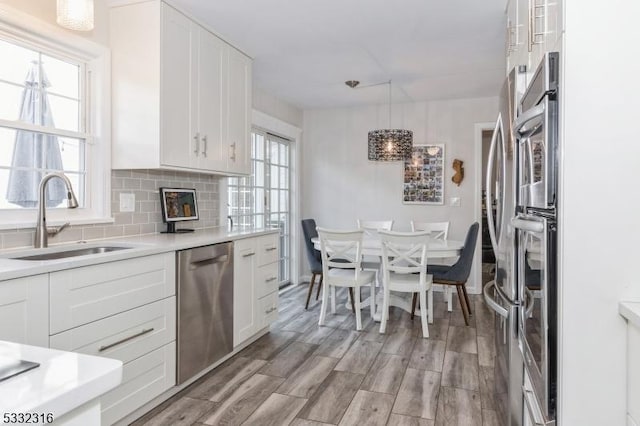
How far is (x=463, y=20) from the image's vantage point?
9.43 feet

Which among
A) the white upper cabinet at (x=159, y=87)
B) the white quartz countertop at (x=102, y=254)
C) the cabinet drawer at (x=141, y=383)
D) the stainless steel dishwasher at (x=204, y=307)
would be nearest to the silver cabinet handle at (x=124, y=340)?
the cabinet drawer at (x=141, y=383)

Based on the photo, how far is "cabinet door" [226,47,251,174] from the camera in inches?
131

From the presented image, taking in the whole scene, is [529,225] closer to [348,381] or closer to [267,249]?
[348,381]

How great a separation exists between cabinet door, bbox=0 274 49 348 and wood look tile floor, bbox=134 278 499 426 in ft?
2.69

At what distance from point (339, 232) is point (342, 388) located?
1.44 m

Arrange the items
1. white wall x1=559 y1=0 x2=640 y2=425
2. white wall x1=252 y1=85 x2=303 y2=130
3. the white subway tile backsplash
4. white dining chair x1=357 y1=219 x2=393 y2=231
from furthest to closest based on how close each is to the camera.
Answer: white dining chair x1=357 y1=219 x2=393 y2=231
white wall x1=252 y1=85 x2=303 y2=130
the white subway tile backsplash
white wall x1=559 y1=0 x2=640 y2=425

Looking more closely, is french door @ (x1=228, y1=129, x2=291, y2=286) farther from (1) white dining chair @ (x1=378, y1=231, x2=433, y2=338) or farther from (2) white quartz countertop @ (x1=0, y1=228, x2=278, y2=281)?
(1) white dining chair @ (x1=378, y1=231, x2=433, y2=338)

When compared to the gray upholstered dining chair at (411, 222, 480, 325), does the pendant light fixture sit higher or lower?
higher

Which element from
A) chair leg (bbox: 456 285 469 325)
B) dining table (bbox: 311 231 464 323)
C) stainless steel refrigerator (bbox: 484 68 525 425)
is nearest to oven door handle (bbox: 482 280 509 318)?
stainless steel refrigerator (bbox: 484 68 525 425)

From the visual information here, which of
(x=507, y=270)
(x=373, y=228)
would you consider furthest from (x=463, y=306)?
(x=507, y=270)

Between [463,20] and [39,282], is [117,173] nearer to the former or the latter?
[39,282]

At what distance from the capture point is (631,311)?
110 cm

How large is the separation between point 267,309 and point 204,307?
35.2 inches

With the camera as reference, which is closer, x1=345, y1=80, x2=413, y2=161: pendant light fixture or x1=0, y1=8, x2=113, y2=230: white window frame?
x1=0, y1=8, x2=113, y2=230: white window frame
